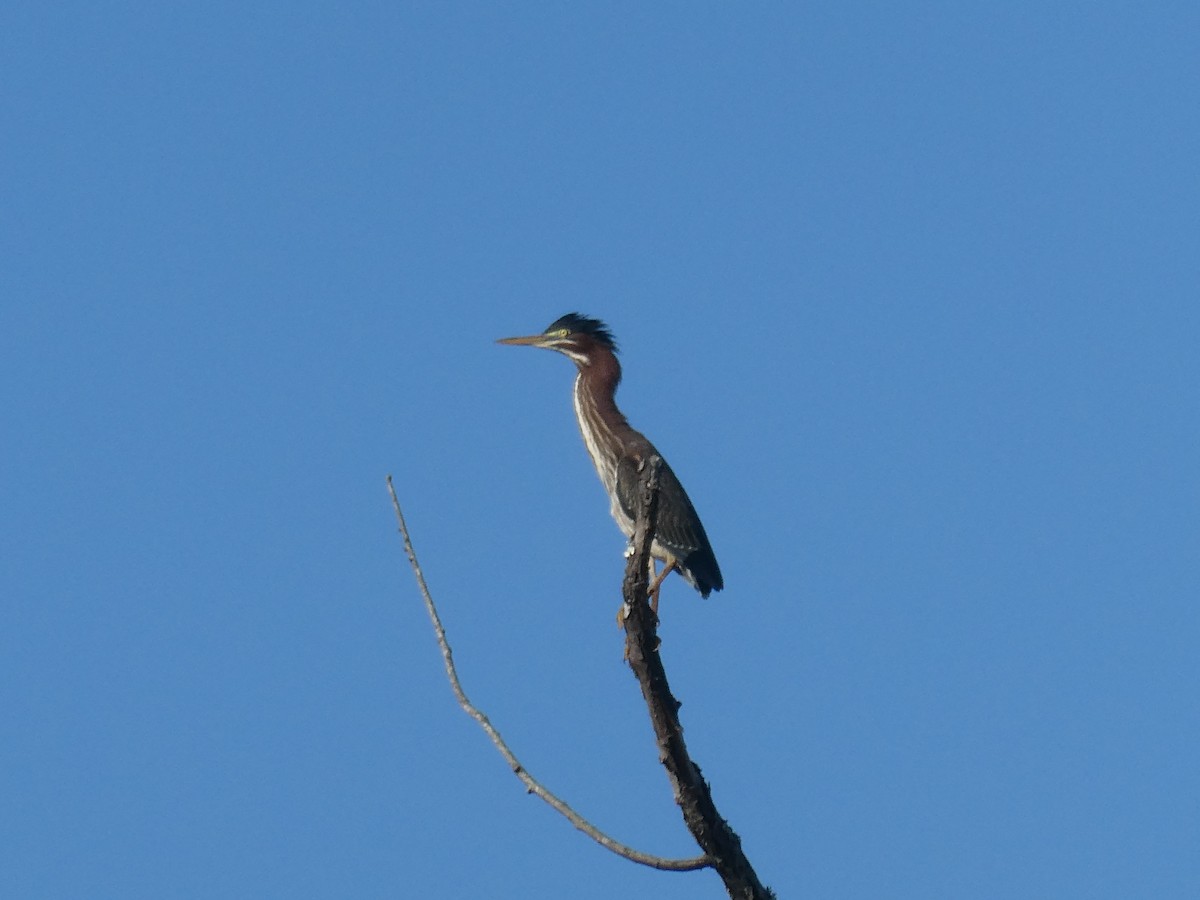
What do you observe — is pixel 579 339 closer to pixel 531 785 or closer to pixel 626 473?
pixel 626 473

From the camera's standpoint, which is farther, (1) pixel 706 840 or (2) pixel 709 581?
(2) pixel 709 581

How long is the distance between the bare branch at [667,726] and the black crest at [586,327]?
534 centimetres

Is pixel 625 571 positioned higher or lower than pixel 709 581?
lower

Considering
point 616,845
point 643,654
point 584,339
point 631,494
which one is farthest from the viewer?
point 584,339

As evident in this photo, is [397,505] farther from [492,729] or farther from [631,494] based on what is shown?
[631,494]

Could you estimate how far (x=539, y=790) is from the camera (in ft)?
16.8

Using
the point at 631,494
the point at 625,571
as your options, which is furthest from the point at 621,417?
the point at 625,571

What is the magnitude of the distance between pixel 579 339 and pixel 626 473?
152cm

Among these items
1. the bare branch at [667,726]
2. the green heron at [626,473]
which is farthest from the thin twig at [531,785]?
the green heron at [626,473]

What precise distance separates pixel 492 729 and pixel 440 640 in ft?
1.15

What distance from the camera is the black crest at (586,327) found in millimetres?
→ 10828

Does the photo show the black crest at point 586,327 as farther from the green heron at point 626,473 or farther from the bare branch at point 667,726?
the bare branch at point 667,726

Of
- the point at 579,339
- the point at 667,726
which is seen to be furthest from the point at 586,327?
the point at 667,726

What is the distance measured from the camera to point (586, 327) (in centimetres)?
1091
